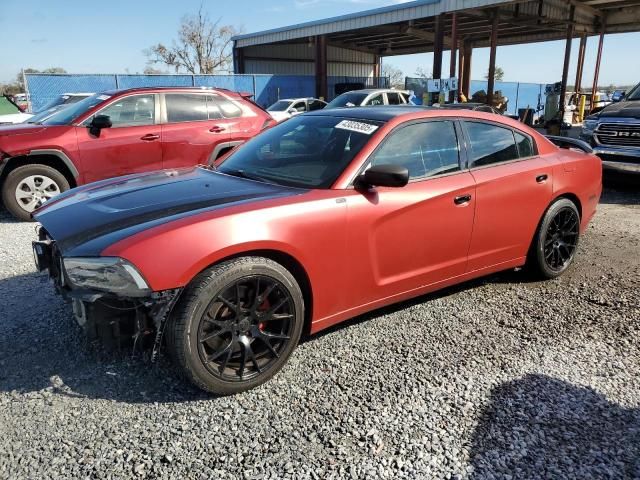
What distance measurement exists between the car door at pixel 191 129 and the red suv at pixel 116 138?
14mm

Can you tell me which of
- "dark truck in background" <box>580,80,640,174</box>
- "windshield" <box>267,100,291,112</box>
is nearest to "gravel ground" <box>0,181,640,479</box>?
"dark truck in background" <box>580,80,640,174</box>

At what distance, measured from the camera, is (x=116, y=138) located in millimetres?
6668

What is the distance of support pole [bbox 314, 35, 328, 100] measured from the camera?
1104 inches

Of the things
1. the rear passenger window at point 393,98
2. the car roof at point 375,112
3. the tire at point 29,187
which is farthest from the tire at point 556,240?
the rear passenger window at point 393,98

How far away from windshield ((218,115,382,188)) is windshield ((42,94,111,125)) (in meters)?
3.87

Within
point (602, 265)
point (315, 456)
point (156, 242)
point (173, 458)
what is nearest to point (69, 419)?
point (173, 458)

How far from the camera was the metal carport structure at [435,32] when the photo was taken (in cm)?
2017

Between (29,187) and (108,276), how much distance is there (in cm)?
487

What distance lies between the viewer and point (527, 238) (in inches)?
163

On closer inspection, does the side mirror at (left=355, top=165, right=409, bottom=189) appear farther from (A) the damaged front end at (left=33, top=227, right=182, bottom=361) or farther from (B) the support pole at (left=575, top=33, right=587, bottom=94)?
(B) the support pole at (left=575, top=33, right=587, bottom=94)

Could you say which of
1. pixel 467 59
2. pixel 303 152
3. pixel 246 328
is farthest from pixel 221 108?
pixel 467 59

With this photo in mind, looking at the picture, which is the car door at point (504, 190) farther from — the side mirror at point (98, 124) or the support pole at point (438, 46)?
the support pole at point (438, 46)

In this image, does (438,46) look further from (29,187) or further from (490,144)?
(490,144)

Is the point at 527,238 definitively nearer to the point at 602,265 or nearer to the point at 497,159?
the point at 497,159
